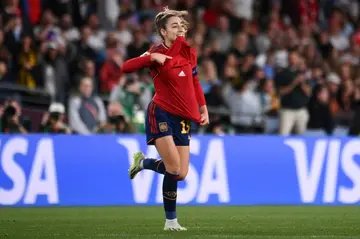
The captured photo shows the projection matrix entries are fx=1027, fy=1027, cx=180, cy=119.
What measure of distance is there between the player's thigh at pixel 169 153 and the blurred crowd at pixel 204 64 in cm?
698

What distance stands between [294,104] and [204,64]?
81.2 inches

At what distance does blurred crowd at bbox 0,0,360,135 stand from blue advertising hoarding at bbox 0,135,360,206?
106cm

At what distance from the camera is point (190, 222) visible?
12.7 metres

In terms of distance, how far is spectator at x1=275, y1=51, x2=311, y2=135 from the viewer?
20.7m

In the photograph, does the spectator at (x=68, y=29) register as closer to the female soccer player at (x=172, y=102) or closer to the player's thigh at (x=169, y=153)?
the female soccer player at (x=172, y=102)

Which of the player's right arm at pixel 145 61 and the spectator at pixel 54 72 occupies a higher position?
the player's right arm at pixel 145 61

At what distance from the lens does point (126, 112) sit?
750 inches

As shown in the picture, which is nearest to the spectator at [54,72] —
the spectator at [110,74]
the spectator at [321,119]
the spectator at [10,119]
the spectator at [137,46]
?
the spectator at [110,74]

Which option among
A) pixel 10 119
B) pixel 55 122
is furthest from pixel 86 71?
pixel 10 119

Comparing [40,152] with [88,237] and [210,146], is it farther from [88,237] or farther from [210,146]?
[88,237]

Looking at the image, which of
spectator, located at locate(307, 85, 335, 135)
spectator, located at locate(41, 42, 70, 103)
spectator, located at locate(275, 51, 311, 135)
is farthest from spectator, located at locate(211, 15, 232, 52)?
spectator, located at locate(41, 42, 70, 103)

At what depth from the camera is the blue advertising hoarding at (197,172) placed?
54.7ft

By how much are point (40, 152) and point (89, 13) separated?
21.3 feet

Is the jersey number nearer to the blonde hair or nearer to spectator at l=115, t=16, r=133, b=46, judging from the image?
the blonde hair
